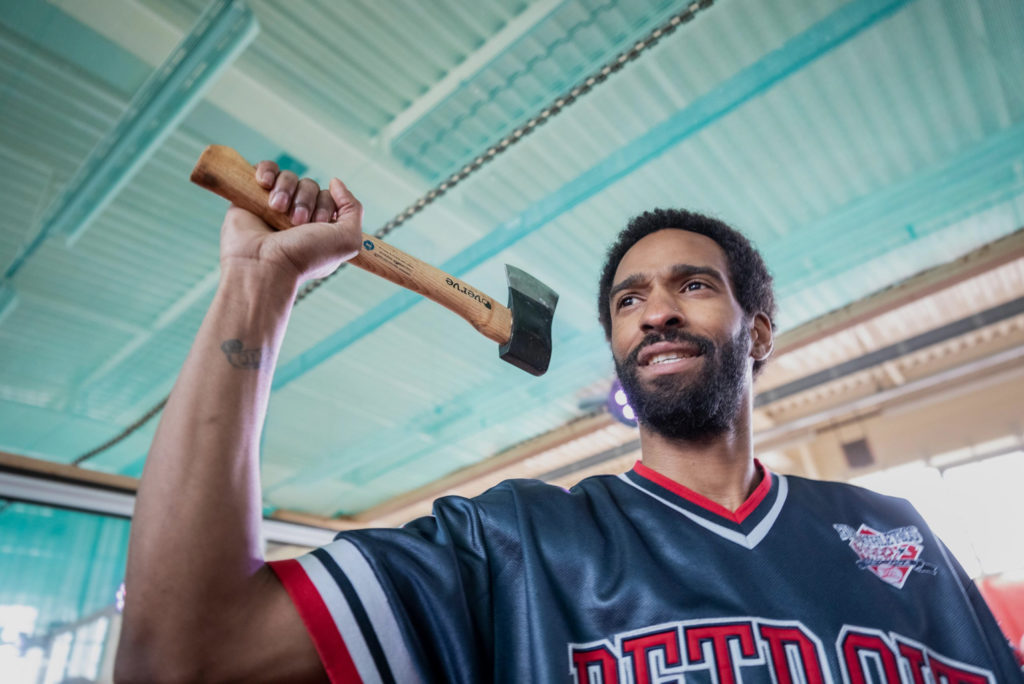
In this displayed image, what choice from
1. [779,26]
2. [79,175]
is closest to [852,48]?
[779,26]

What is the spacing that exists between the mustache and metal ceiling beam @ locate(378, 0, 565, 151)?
60.0 inches

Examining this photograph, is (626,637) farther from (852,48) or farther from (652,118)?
(852,48)

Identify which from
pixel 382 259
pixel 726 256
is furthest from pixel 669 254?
pixel 382 259

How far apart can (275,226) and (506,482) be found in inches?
23.1

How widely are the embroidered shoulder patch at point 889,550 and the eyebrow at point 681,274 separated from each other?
0.61 m

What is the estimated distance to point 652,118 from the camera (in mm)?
2727

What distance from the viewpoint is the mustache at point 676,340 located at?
51.4 inches

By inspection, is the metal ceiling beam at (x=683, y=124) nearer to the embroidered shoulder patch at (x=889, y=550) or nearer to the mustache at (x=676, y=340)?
the mustache at (x=676, y=340)

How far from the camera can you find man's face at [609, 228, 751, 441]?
4.19ft

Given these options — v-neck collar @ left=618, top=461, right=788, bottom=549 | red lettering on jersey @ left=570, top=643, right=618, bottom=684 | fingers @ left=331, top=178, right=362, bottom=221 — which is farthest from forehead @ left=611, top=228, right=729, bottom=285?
red lettering on jersey @ left=570, top=643, right=618, bottom=684

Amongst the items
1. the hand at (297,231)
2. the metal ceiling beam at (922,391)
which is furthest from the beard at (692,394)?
the metal ceiling beam at (922,391)

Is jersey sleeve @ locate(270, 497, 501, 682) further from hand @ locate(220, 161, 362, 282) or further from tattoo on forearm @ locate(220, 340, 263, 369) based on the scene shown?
hand @ locate(220, 161, 362, 282)

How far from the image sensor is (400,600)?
0.81 meters

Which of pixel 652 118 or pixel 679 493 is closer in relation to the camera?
pixel 679 493
